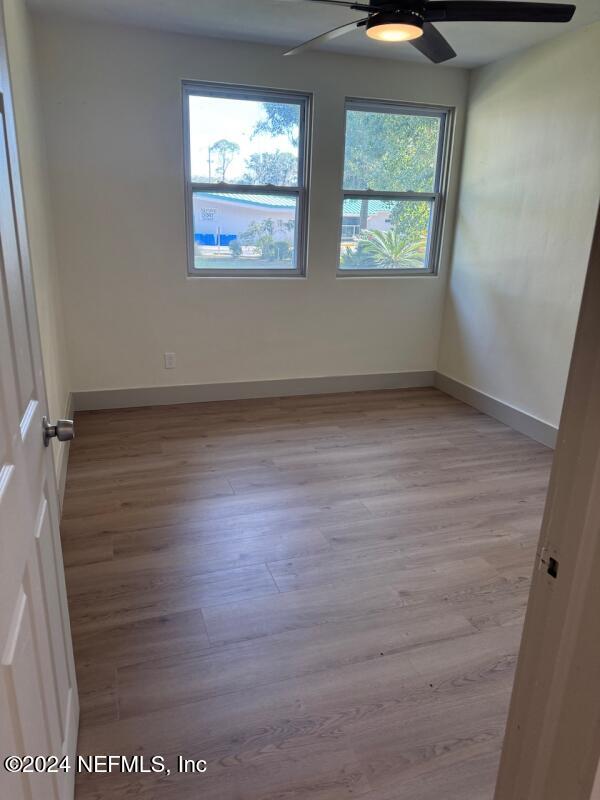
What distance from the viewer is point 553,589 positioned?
77 cm

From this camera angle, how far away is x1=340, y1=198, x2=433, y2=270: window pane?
4410mm

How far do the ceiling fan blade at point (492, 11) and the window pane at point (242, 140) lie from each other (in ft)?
6.25

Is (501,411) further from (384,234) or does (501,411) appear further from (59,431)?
(59,431)

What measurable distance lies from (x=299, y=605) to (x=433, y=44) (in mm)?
2676

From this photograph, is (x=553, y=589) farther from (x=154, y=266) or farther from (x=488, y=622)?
(x=154, y=266)

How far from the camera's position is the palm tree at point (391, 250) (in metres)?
4.52

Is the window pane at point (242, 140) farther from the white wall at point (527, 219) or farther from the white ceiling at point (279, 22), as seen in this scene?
the white wall at point (527, 219)

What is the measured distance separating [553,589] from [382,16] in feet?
7.98

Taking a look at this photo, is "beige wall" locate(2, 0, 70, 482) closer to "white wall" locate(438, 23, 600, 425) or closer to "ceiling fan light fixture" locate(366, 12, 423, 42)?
"ceiling fan light fixture" locate(366, 12, 423, 42)

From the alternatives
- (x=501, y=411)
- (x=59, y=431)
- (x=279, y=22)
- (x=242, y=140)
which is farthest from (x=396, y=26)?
(x=501, y=411)

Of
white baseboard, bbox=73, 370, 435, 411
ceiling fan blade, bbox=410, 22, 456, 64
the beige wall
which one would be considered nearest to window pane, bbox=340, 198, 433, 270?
white baseboard, bbox=73, 370, 435, 411

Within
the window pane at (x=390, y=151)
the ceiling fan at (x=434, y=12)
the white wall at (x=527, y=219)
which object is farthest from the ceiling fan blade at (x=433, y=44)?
the window pane at (x=390, y=151)

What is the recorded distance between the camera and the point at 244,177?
13.3 feet

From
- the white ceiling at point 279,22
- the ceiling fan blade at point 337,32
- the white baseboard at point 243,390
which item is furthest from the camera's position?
the white baseboard at point 243,390
